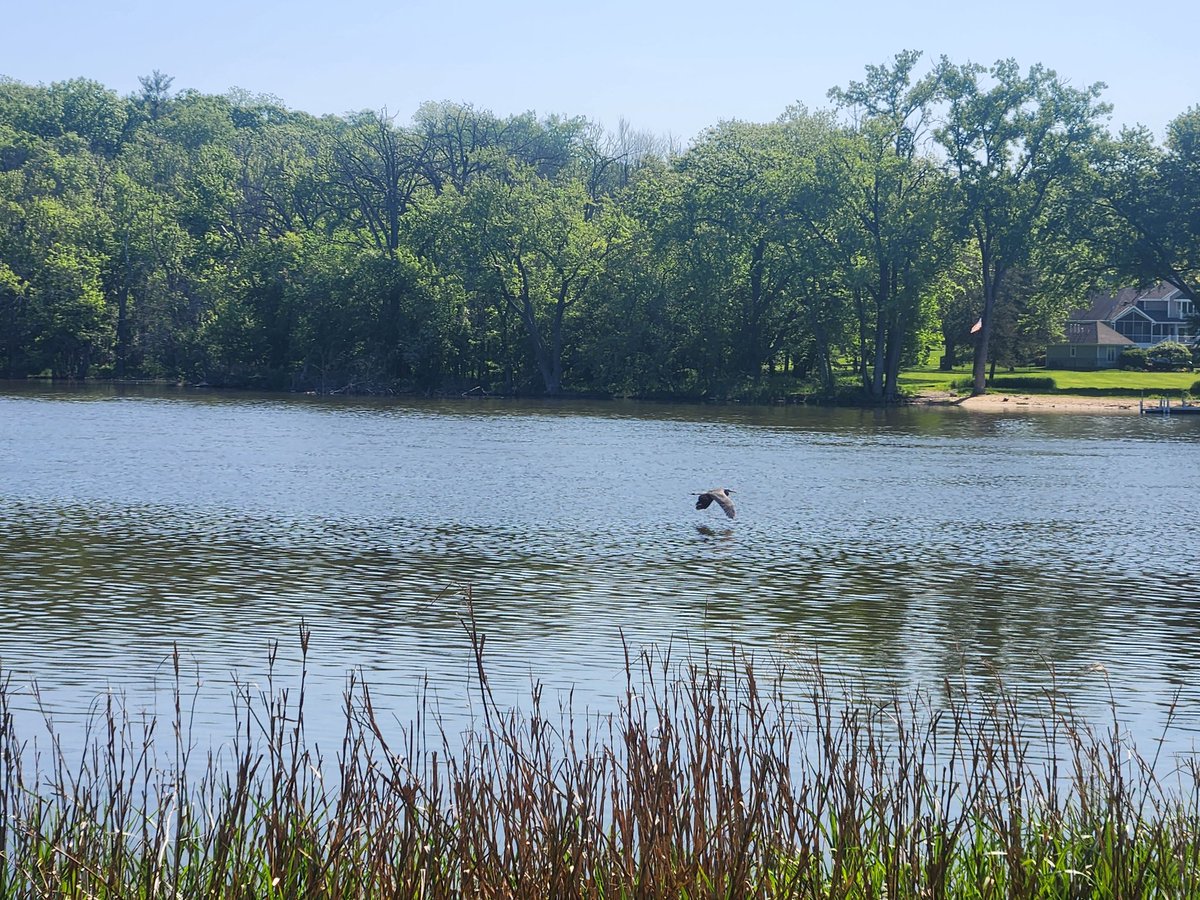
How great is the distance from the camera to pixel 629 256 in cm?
8900

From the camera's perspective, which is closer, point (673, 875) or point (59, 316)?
point (673, 875)

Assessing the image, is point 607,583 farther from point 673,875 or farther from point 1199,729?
point 673,875

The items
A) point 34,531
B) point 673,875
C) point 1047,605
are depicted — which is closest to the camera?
point 673,875

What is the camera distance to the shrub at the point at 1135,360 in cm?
10999

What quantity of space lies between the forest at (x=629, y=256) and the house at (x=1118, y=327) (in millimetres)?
7172

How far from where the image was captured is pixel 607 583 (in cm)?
2234

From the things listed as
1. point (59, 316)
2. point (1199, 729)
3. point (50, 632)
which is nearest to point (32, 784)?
point (50, 632)

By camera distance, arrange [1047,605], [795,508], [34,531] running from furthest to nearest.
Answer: [795,508]
[34,531]
[1047,605]

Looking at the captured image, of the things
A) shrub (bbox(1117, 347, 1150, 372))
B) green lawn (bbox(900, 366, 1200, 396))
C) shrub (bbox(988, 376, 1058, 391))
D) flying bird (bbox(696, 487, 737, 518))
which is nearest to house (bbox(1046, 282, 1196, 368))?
shrub (bbox(1117, 347, 1150, 372))

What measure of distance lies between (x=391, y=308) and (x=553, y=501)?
61.4 m

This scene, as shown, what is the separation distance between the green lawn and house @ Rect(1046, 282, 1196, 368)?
2.47 m

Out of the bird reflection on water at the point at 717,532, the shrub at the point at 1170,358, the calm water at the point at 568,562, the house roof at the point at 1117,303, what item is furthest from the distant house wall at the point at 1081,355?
the bird reflection on water at the point at 717,532

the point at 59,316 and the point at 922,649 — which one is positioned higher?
the point at 59,316

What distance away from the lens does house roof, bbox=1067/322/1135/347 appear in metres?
114
